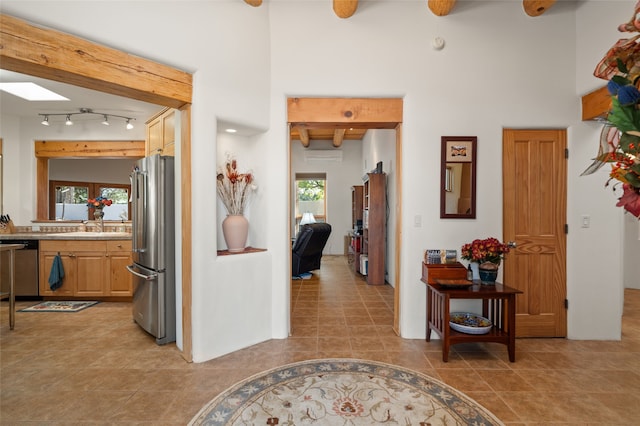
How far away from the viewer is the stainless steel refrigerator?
2.76m

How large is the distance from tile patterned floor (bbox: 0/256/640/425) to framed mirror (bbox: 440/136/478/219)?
4.39ft

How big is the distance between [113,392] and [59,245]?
120 inches

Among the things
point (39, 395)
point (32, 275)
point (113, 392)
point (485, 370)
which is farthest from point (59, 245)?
point (485, 370)

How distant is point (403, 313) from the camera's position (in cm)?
298

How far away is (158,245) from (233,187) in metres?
0.90

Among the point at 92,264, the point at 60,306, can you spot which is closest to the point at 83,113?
the point at 92,264

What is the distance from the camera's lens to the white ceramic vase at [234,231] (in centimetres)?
283

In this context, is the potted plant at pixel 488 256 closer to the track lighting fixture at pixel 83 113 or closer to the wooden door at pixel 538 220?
the wooden door at pixel 538 220

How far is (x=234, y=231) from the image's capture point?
2834mm

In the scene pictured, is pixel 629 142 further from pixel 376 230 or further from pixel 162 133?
pixel 376 230

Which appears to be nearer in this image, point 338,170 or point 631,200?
point 631,200

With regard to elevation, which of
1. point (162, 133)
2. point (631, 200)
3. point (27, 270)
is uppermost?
point (162, 133)

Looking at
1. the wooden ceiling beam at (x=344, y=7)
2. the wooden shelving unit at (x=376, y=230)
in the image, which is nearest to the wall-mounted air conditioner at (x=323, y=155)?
the wooden shelving unit at (x=376, y=230)

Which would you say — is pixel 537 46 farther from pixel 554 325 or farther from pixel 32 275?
pixel 32 275
